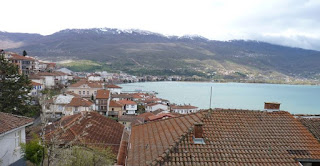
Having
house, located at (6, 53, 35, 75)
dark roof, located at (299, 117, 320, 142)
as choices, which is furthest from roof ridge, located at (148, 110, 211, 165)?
house, located at (6, 53, 35, 75)

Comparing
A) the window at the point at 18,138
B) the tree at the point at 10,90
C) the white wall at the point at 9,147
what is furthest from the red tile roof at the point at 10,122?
the tree at the point at 10,90

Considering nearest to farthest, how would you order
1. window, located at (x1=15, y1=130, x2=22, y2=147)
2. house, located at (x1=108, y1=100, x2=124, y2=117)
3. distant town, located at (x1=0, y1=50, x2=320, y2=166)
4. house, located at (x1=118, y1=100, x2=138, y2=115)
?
distant town, located at (x1=0, y1=50, x2=320, y2=166) → window, located at (x1=15, y1=130, x2=22, y2=147) → house, located at (x1=108, y1=100, x2=124, y2=117) → house, located at (x1=118, y1=100, x2=138, y2=115)

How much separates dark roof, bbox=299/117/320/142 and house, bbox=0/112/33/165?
11.3 m

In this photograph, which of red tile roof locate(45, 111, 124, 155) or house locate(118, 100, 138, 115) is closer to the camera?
red tile roof locate(45, 111, 124, 155)

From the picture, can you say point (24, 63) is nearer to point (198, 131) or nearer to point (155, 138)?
point (155, 138)

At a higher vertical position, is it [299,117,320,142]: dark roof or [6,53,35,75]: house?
[6,53,35,75]: house

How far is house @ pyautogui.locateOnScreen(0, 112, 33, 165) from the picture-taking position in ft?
29.0

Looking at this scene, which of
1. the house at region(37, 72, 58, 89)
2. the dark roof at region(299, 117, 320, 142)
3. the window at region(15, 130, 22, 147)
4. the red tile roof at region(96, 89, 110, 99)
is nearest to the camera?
the dark roof at region(299, 117, 320, 142)

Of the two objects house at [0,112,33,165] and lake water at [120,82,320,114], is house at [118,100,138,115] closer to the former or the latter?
lake water at [120,82,320,114]

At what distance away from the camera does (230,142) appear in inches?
314

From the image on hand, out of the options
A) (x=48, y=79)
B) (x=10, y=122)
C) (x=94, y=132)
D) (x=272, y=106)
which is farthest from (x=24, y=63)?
(x=272, y=106)

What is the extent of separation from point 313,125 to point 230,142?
459 cm

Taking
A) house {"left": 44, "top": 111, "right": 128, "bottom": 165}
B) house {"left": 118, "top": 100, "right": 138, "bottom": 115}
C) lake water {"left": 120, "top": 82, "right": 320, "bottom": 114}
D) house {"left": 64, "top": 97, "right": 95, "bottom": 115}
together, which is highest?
house {"left": 44, "top": 111, "right": 128, "bottom": 165}

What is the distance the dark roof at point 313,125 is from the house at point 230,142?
2.51ft
